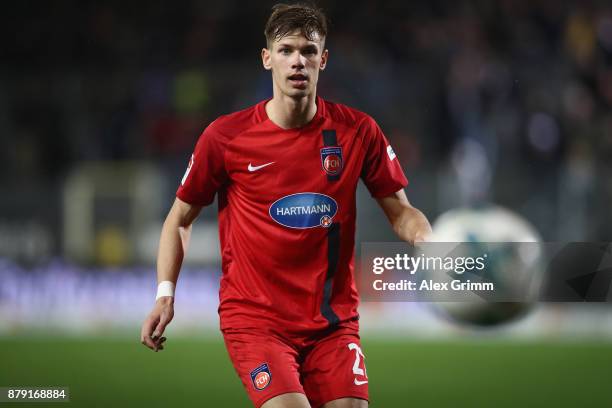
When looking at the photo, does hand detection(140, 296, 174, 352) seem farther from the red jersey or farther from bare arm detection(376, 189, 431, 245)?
bare arm detection(376, 189, 431, 245)

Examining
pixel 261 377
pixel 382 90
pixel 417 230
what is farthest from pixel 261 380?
pixel 382 90

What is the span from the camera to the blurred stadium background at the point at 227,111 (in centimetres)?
968

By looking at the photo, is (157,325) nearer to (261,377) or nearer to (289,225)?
(261,377)

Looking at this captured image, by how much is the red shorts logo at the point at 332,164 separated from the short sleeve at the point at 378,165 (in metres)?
0.17

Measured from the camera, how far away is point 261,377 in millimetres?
3986

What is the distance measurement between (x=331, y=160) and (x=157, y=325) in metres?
0.97

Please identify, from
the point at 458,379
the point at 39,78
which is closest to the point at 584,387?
the point at 458,379

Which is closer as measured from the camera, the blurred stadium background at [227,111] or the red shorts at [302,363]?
A: the red shorts at [302,363]

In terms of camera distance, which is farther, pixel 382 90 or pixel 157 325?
pixel 382 90

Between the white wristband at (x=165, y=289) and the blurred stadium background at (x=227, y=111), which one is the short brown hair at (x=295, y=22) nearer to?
the white wristband at (x=165, y=289)

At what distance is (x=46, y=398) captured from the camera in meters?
7.27

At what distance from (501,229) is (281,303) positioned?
5345 mm

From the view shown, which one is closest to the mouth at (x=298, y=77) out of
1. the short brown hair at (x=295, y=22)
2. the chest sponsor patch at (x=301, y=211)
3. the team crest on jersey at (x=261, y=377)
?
the short brown hair at (x=295, y=22)

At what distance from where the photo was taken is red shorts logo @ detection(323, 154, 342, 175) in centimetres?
420
